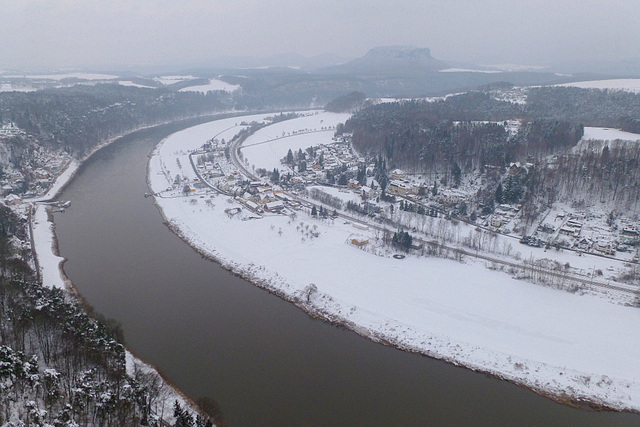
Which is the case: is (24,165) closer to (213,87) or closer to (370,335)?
(370,335)

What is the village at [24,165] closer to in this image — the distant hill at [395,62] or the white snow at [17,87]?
the white snow at [17,87]

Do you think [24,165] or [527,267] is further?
[24,165]

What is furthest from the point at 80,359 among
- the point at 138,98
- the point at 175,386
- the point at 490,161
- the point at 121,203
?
the point at 138,98

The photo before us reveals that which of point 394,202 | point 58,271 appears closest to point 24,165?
point 58,271

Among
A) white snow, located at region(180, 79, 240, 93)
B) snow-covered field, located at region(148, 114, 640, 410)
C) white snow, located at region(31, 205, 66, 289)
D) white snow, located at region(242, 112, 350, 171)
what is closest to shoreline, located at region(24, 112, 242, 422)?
white snow, located at region(31, 205, 66, 289)

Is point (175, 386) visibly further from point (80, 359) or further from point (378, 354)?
point (378, 354)

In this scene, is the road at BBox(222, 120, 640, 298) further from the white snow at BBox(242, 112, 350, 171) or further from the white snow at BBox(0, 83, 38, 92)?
the white snow at BBox(0, 83, 38, 92)

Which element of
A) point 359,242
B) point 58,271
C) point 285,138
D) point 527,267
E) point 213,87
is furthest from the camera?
point 213,87
